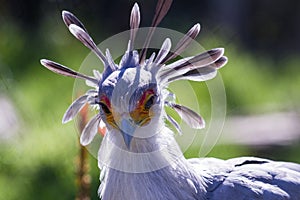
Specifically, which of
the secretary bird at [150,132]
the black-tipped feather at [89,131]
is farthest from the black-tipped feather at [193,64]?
the black-tipped feather at [89,131]

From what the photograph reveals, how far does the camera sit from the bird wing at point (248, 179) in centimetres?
242

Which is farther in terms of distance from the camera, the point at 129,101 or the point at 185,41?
the point at 185,41

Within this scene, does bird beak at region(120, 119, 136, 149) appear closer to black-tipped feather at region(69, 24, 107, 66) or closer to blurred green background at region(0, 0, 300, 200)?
black-tipped feather at region(69, 24, 107, 66)

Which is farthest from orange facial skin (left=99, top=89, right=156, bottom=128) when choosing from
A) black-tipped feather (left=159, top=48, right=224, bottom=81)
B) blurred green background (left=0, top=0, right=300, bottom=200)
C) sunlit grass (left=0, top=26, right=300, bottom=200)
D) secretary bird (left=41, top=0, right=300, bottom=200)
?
sunlit grass (left=0, top=26, right=300, bottom=200)

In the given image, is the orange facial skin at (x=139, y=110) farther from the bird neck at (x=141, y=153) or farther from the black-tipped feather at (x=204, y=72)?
the black-tipped feather at (x=204, y=72)

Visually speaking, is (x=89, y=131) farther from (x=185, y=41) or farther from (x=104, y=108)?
(x=185, y=41)

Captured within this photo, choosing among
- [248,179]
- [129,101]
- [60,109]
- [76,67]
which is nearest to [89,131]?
[129,101]

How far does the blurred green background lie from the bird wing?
104 cm

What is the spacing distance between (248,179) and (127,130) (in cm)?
46

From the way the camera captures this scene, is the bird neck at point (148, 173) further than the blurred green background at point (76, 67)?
No

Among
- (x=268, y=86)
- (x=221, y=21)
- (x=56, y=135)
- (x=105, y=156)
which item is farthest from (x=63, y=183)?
(x=221, y=21)

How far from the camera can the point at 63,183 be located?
3934 mm

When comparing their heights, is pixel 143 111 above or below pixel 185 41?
below

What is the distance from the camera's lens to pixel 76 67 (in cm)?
567
